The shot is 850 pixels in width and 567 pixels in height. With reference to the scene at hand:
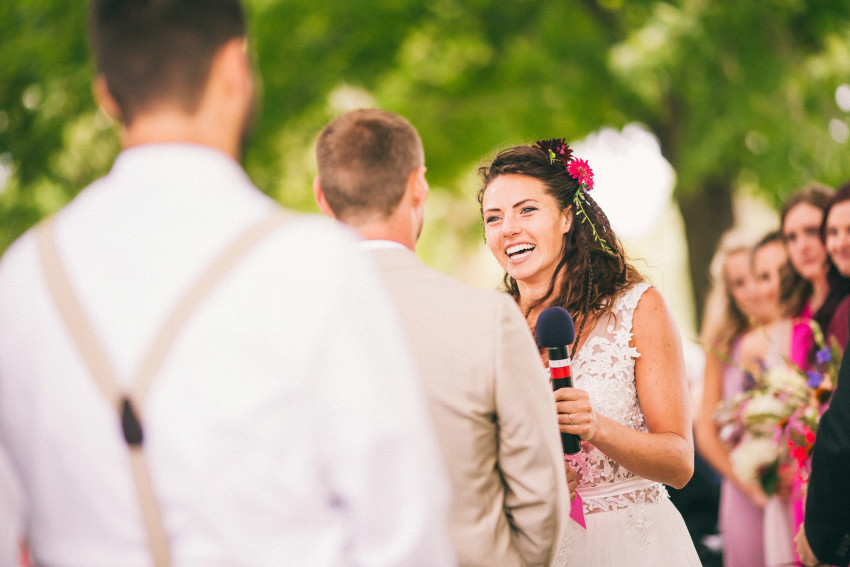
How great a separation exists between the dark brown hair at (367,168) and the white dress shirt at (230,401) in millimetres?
767

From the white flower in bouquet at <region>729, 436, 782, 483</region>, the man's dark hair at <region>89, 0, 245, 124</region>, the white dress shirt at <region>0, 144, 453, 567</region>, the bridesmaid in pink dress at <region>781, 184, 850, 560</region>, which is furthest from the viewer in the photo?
the bridesmaid in pink dress at <region>781, 184, 850, 560</region>

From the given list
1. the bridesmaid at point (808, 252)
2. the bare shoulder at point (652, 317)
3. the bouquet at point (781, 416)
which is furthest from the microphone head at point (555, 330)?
the bridesmaid at point (808, 252)

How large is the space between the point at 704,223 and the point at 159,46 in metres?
10.5

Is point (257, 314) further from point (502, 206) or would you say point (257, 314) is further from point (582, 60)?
point (582, 60)

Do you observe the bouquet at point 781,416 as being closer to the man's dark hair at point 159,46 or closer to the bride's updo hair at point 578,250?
the bride's updo hair at point 578,250

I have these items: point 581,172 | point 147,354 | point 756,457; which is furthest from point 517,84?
point 147,354

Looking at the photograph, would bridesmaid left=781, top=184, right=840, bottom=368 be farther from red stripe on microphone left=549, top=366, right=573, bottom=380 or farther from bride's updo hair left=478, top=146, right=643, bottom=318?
red stripe on microphone left=549, top=366, right=573, bottom=380

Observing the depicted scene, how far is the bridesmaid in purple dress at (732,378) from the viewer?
18.4ft

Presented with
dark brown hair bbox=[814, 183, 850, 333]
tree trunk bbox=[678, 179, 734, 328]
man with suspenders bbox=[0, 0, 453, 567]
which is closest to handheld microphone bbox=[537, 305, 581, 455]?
man with suspenders bbox=[0, 0, 453, 567]

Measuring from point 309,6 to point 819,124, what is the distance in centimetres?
612

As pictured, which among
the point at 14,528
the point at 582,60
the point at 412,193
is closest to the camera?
the point at 14,528

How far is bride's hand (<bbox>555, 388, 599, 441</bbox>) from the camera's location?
268cm

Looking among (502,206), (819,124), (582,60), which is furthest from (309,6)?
(502,206)

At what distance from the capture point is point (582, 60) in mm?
10180
